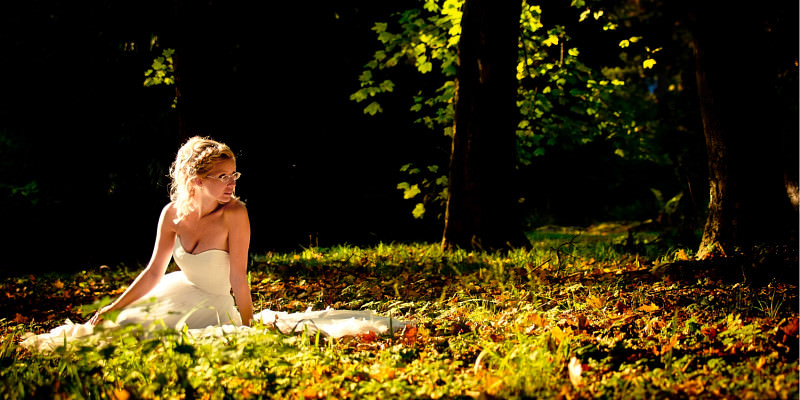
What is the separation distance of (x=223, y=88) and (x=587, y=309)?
984 centimetres

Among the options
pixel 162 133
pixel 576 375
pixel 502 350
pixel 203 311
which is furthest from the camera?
pixel 162 133

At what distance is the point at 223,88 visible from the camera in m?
12.8

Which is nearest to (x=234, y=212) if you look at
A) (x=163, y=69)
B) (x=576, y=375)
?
(x=576, y=375)

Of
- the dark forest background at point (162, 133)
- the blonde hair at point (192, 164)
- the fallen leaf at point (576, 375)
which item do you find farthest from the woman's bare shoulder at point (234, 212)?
the dark forest background at point (162, 133)

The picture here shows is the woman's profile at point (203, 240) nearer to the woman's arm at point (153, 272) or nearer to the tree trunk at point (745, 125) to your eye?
the woman's arm at point (153, 272)

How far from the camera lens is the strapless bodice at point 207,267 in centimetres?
482

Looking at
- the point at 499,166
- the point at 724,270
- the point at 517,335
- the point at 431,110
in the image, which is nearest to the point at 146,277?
the point at 517,335

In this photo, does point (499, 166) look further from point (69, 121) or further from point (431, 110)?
point (69, 121)

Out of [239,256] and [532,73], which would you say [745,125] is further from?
[532,73]

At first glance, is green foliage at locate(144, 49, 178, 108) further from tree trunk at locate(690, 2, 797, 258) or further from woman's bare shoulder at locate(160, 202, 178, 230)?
tree trunk at locate(690, 2, 797, 258)

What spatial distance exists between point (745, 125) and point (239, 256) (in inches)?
197

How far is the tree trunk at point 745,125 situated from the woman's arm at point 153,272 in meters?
5.07

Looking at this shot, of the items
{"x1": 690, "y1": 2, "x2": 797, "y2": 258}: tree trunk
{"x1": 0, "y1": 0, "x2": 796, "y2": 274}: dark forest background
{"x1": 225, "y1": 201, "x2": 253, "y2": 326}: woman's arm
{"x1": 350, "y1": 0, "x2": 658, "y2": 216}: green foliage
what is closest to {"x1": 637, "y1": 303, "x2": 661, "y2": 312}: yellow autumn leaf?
{"x1": 690, "y1": 2, "x2": 797, "y2": 258}: tree trunk

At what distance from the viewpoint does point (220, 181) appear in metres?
4.76
